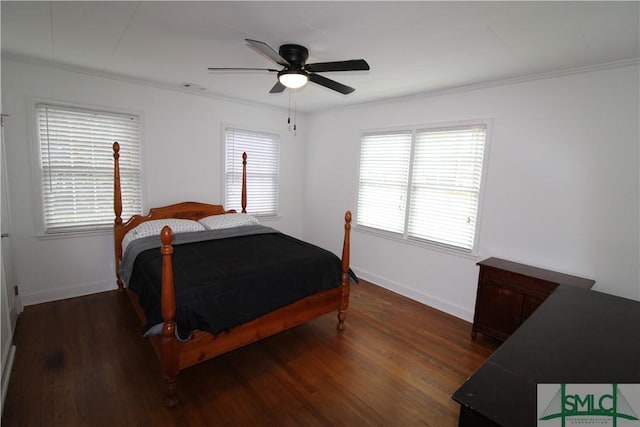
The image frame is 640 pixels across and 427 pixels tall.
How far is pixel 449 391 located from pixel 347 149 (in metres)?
3.24

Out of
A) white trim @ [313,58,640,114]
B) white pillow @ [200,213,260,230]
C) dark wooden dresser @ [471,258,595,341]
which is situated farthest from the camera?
white pillow @ [200,213,260,230]

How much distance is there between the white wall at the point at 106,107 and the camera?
9.62ft

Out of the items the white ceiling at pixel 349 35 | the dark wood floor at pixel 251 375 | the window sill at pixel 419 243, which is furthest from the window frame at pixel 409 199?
the dark wood floor at pixel 251 375

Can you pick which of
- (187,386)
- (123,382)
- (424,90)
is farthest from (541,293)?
(123,382)

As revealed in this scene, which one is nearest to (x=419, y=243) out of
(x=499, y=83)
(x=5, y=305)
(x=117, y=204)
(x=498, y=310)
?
(x=498, y=310)

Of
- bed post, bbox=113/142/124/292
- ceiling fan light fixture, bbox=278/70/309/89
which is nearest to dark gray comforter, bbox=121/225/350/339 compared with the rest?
bed post, bbox=113/142/124/292

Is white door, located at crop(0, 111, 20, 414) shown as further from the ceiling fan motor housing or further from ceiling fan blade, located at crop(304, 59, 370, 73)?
ceiling fan blade, located at crop(304, 59, 370, 73)

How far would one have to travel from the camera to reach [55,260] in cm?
325

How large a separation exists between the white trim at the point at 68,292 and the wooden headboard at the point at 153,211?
16cm

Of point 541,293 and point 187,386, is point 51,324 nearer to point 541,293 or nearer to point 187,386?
point 187,386

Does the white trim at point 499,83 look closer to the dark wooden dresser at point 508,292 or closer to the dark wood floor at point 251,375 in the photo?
the dark wooden dresser at point 508,292

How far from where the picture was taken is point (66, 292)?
3.32 m

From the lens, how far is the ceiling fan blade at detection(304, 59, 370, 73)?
78.8 inches

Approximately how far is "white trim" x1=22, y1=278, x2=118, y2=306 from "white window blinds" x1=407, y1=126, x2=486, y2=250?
3.72 m
